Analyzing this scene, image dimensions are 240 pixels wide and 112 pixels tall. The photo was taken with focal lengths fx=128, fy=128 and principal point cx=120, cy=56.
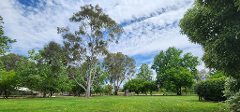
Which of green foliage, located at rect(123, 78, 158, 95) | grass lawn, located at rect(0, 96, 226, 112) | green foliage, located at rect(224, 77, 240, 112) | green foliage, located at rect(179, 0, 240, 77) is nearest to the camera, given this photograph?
green foliage, located at rect(179, 0, 240, 77)

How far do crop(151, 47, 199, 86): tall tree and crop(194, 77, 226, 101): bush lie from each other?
22649 mm

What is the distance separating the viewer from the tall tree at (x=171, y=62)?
37.3 meters

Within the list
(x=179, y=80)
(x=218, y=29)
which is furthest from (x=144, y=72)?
(x=218, y=29)

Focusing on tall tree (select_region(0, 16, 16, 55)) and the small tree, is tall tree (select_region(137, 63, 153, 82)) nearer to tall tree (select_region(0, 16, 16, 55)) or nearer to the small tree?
the small tree

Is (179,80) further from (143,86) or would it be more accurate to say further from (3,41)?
(3,41)

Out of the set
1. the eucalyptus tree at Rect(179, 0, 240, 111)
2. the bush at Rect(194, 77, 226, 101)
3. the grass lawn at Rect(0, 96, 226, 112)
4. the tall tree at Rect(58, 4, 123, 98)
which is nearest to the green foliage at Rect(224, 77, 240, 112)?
the eucalyptus tree at Rect(179, 0, 240, 111)

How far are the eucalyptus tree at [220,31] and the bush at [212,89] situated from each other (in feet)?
17.6

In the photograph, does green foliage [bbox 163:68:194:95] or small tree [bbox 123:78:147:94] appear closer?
green foliage [bbox 163:68:194:95]

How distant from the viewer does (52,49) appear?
76.9 feet

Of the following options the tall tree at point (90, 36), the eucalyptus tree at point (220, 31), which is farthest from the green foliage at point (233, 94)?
the tall tree at point (90, 36)

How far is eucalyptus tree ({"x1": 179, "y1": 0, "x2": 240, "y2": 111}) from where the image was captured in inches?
189

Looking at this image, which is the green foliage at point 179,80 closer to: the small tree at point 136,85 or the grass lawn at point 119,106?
the small tree at point 136,85

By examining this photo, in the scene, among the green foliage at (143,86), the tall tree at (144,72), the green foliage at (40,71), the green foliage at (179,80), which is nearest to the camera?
the green foliage at (40,71)

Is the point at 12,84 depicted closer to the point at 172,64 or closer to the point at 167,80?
the point at 167,80
